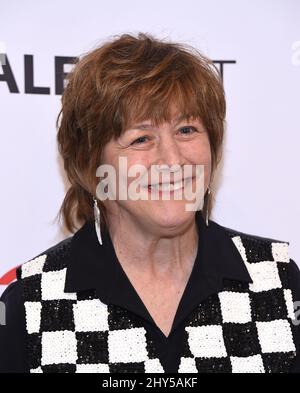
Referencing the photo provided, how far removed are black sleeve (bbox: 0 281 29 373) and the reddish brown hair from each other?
0.97ft

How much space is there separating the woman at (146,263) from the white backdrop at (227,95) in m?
0.17

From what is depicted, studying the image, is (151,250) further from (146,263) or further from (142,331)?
(142,331)

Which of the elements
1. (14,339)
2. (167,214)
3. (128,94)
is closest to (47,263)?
(14,339)

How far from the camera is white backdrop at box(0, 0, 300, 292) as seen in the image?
5.34 ft

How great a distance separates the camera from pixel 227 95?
1.71 m

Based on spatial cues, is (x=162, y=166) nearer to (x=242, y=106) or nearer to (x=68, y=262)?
(x=68, y=262)

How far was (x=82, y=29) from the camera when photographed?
164 cm

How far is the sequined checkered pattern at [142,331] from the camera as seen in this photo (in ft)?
4.64

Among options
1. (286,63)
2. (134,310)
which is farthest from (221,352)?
(286,63)

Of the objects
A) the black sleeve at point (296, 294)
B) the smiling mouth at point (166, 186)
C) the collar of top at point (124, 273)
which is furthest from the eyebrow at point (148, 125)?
the black sleeve at point (296, 294)

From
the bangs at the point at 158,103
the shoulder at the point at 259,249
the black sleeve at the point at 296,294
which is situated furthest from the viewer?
the shoulder at the point at 259,249

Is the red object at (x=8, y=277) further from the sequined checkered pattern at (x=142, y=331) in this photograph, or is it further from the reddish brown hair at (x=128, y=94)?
the reddish brown hair at (x=128, y=94)

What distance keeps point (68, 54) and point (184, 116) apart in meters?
0.41

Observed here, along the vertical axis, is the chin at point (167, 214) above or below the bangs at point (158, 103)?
below
